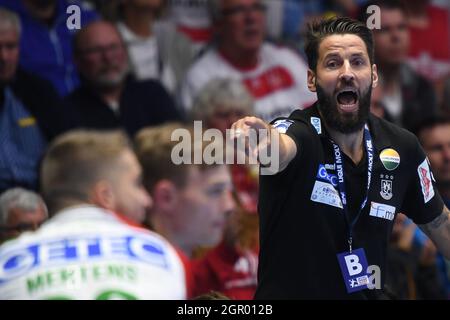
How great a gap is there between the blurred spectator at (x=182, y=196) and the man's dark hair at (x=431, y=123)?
2168mm

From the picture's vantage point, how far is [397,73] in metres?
8.56

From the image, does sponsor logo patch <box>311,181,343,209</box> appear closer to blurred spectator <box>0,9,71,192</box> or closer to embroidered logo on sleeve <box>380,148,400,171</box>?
embroidered logo on sleeve <box>380,148,400,171</box>

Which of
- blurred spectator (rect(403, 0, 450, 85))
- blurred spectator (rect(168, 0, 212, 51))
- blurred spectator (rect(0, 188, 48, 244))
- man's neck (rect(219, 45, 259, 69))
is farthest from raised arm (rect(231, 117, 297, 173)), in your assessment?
blurred spectator (rect(403, 0, 450, 85))

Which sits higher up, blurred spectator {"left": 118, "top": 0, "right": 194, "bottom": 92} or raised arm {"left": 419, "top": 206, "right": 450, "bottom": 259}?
blurred spectator {"left": 118, "top": 0, "right": 194, "bottom": 92}

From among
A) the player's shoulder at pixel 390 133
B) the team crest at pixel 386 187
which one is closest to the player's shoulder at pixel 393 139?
the player's shoulder at pixel 390 133

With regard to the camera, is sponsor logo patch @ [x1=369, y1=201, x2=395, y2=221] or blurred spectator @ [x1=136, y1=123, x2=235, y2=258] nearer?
sponsor logo patch @ [x1=369, y1=201, x2=395, y2=221]

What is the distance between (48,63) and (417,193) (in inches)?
126

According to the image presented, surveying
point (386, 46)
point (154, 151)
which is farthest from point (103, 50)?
point (386, 46)

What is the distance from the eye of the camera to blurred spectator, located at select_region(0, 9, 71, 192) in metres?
6.81

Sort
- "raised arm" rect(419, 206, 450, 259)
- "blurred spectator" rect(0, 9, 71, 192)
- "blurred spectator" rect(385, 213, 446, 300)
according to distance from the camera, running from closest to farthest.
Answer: "raised arm" rect(419, 206, 450, 259) < "blurred spectator" rect(0, 9, 71, 192) < "blurred spectator" rect(385, 213, 446, 300)

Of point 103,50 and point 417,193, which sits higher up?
point 103,50

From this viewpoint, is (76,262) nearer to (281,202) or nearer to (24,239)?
(24,239)

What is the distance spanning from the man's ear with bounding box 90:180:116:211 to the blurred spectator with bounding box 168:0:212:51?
12.7 feet

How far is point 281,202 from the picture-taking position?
4738 millimetres
